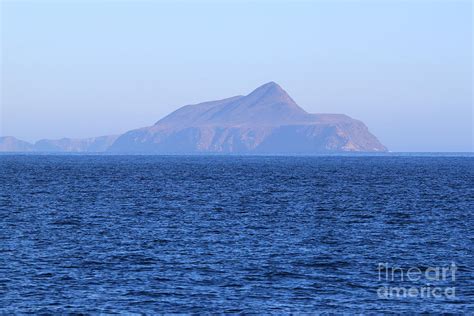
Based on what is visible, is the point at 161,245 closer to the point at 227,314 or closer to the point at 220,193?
the point at 227,314

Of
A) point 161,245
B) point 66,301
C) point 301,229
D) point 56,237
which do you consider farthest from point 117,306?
point 301,229

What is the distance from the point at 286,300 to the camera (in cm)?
3303

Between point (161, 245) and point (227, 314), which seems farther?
point (161, 245)

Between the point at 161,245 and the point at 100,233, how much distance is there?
676 centimetres

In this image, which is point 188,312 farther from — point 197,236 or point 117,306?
point 197,236

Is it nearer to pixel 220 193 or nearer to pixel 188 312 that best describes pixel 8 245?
pixel 188 312

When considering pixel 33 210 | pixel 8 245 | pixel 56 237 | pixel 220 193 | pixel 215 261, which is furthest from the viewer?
pixel 220 193

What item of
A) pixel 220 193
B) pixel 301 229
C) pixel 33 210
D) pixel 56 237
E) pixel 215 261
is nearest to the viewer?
pixel 215 261

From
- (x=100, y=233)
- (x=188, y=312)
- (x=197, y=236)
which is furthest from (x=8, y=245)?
(x=188, y=312)

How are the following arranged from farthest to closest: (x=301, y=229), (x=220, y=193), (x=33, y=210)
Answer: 1. (x=220, y=193)
2. (x=33, y=210)
3. (x=301, y=229)

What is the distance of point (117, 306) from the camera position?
105ft

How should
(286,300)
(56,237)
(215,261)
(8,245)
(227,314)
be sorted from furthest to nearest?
1. (56,237)
2. (8,245)
3. (215,261)
4. (286,300)
5. (227,314)

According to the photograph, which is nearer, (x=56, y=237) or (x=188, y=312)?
(x=188, y=312)

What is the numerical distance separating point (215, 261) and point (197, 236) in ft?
33.1
